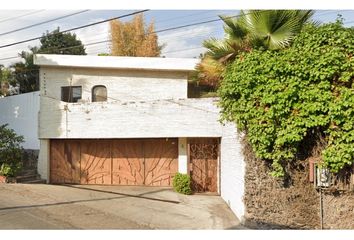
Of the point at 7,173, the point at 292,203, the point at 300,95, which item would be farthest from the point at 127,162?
the point at 300,95

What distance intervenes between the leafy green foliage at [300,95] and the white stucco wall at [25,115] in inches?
436

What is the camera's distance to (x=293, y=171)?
29.9 feet

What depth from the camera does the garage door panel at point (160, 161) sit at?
16453 mm

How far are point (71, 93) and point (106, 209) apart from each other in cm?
707

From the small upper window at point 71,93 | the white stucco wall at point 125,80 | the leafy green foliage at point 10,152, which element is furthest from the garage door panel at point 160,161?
the leafy green foliage at point 10,152

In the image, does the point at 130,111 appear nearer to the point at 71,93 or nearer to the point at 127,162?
the point at 127,162

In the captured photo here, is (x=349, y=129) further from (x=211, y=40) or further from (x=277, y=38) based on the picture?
(x=211, y=40)

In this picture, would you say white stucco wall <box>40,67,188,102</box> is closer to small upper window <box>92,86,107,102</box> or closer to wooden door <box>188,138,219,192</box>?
small upper window <box>92,86,107,102</box>

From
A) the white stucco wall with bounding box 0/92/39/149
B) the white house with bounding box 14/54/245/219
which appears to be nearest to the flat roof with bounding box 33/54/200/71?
the white house with bounding box 14/54/245/219

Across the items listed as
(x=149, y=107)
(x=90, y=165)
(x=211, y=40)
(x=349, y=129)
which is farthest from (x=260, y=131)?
(x=90, y=165)

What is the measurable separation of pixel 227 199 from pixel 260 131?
4.69 metres

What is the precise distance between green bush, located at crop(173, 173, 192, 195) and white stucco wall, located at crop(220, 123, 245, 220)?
4.08 feet

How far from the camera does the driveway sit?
9844 millimetres

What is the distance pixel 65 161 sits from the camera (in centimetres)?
1714
